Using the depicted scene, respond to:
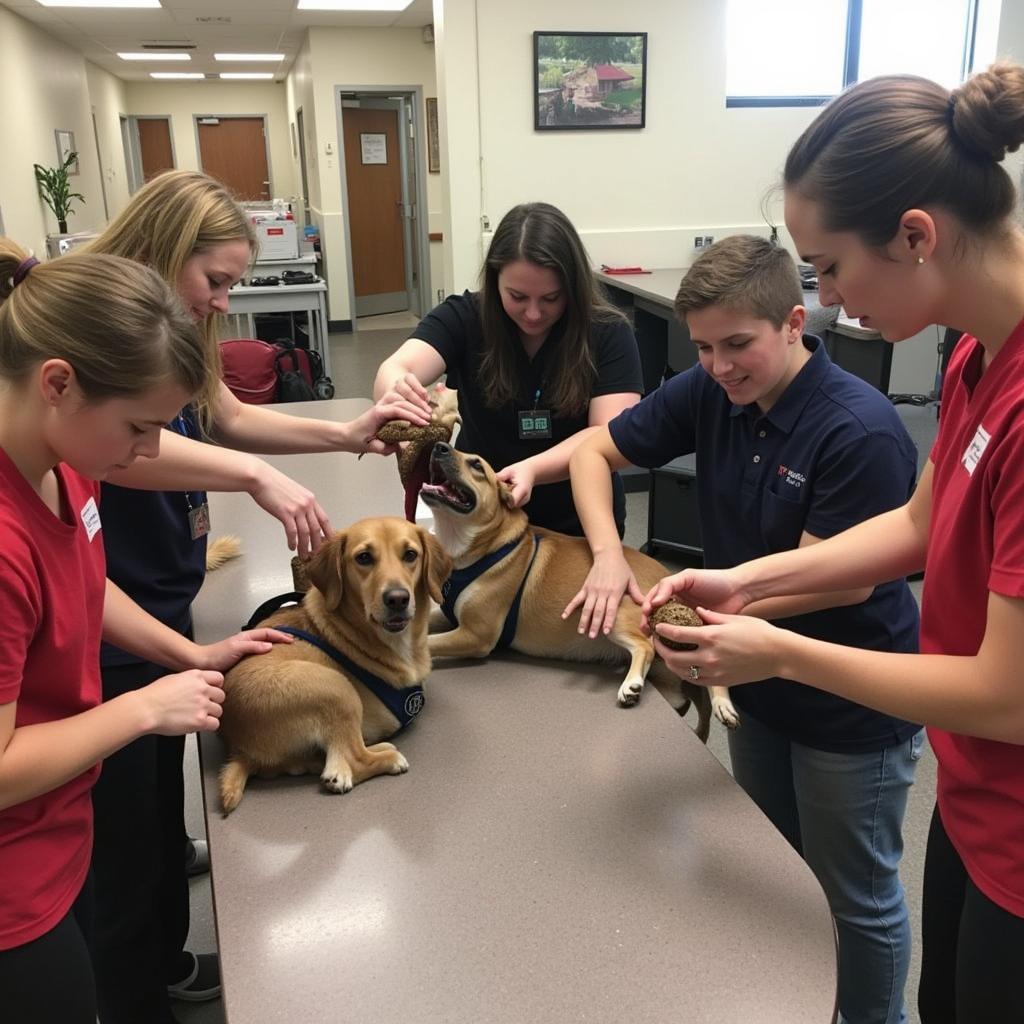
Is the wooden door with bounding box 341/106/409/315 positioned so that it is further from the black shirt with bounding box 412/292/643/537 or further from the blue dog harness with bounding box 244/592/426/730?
the blue dog harness with bounding box 244/592/426/730

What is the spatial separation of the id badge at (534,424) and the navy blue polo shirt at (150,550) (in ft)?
2.49

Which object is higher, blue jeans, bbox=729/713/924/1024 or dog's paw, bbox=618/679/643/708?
dog's paw, bbox=618/679/643/708

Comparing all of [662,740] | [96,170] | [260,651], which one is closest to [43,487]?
[260,651]

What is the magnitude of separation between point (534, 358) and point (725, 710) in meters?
0.88

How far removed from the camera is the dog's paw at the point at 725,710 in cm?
165

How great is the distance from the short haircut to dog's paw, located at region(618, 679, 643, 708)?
0.64 metres

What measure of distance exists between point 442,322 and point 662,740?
111 centimetres

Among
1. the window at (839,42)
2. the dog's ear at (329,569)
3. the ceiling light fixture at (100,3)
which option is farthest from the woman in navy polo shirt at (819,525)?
the ceiling light fixture at (100,3)

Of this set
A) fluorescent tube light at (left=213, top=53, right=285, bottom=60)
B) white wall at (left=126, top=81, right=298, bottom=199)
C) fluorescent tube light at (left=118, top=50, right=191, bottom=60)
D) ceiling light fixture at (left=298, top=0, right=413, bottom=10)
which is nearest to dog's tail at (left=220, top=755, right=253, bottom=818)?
ceiling light fixture at (left=298, top=0, right=413, bottom=10)

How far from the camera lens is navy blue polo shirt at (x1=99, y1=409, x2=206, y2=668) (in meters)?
1.50

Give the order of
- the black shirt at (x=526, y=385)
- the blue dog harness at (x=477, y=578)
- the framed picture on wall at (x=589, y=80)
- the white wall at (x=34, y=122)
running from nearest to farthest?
the blue dog harness at (x=477, y=578)
the black shirt at (x=526, y=385)
the framed picture on wall at (x=589, y=80)
the white wall at (x=34, y=122)

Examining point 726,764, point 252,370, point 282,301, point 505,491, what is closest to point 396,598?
point 505,491

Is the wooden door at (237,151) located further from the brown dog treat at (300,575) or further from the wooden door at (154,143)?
the brown dog treat at (300,575)

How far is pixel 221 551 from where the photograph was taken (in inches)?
87.7
